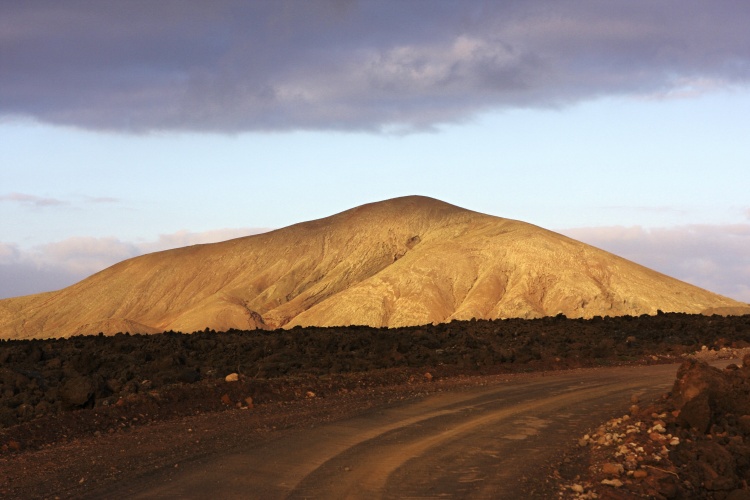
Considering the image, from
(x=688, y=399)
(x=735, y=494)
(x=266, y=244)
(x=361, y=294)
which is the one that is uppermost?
(x=266, y=244)

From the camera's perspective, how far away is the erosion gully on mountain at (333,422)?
37.9 feet

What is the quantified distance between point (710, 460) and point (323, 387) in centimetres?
1109

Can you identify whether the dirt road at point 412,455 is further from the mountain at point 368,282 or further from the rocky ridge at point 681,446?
the mountain at point 368,282

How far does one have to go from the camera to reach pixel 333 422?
16234 millimetres

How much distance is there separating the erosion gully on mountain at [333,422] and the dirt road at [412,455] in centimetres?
4

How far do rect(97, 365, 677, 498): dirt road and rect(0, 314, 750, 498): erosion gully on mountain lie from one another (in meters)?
0.04

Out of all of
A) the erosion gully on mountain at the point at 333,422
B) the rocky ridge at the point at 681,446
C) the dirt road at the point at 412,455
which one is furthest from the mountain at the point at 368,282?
the rocky ridge at the point at 681,446

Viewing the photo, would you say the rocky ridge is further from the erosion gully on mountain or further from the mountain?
the mountain

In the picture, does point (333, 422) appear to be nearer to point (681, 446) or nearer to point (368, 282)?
point (681, 446)

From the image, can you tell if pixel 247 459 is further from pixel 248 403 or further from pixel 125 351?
pixel 125 351

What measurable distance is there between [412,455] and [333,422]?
3574 millimetres

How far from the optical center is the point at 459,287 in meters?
105

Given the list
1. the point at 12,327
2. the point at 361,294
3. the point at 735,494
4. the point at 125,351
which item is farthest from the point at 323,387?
the point at 12,327

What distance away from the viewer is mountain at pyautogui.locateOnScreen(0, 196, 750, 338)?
98.6 metres
